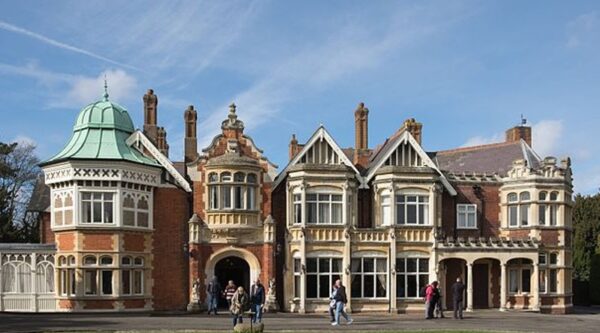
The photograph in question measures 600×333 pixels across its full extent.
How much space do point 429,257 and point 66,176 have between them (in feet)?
55.7

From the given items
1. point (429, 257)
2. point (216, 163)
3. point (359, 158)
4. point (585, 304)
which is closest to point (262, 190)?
point (216, 163)

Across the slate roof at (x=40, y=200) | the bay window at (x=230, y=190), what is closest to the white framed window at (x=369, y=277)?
the bay window at (x=230, y=190)

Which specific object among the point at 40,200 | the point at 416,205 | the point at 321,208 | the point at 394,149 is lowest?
the point at 321,208

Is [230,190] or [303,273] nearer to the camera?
[230,190]

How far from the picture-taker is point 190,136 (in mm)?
39219

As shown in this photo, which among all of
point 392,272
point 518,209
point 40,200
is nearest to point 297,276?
point 392,272

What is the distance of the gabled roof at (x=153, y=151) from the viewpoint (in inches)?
1496

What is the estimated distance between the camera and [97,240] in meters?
35.6

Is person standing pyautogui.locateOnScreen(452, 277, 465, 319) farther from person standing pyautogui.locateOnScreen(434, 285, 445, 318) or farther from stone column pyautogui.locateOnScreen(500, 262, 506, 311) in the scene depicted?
stone column pyautogui.locateOnScreen(500, 262, 506, 311)

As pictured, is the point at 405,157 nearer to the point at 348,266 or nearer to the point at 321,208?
the point at 321,208

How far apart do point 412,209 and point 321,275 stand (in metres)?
5.35

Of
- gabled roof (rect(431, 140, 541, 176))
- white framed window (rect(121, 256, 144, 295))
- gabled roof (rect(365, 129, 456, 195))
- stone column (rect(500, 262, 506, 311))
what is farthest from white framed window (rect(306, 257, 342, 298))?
gabled roof (rect(431, 140, 541, 176))

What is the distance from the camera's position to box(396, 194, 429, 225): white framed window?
39.1m

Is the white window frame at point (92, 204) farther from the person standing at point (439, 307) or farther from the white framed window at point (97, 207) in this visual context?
the person standing at point (439, 307)
